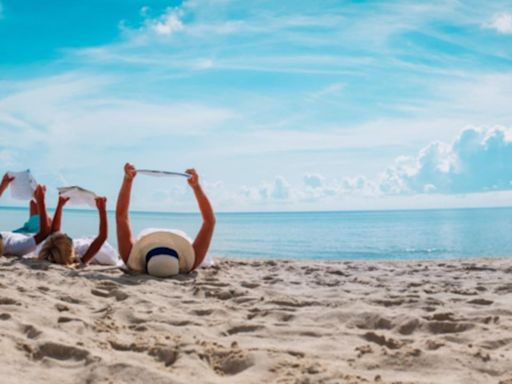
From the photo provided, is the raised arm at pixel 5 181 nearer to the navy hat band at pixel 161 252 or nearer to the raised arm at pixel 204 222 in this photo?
the navy hat band at pixel 161 252

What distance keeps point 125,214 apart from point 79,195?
53.9 inches

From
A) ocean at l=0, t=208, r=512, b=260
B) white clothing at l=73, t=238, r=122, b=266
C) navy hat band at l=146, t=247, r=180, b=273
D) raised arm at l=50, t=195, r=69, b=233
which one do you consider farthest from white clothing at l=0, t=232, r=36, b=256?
ocean at l=0, t=208, r=512, b=260

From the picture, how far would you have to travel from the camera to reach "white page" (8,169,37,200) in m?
8.48

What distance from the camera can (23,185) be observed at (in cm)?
856

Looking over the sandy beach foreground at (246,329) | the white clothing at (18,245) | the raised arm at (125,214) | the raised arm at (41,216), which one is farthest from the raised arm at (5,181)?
the raised arm at (125,214)

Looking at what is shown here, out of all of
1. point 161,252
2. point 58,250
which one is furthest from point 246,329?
point 58,250

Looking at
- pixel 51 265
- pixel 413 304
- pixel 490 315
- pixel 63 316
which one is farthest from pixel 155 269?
pixel 490 315

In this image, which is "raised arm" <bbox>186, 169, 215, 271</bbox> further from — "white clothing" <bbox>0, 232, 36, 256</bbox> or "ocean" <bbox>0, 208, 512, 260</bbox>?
"ocean" <bbox>0, 208, 512, 260</bbox>

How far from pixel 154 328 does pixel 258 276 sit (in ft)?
10.8

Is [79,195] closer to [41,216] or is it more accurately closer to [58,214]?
[58,214]

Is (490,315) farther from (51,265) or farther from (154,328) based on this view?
(51,265)

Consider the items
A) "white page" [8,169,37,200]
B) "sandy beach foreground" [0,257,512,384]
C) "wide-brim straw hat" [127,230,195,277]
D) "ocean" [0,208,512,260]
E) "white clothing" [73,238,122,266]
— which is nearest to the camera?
"sandy beach foreground" [0,257,512,384]

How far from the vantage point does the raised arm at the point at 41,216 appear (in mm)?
7758

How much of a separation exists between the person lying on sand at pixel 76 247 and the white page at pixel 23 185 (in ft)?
3.03
